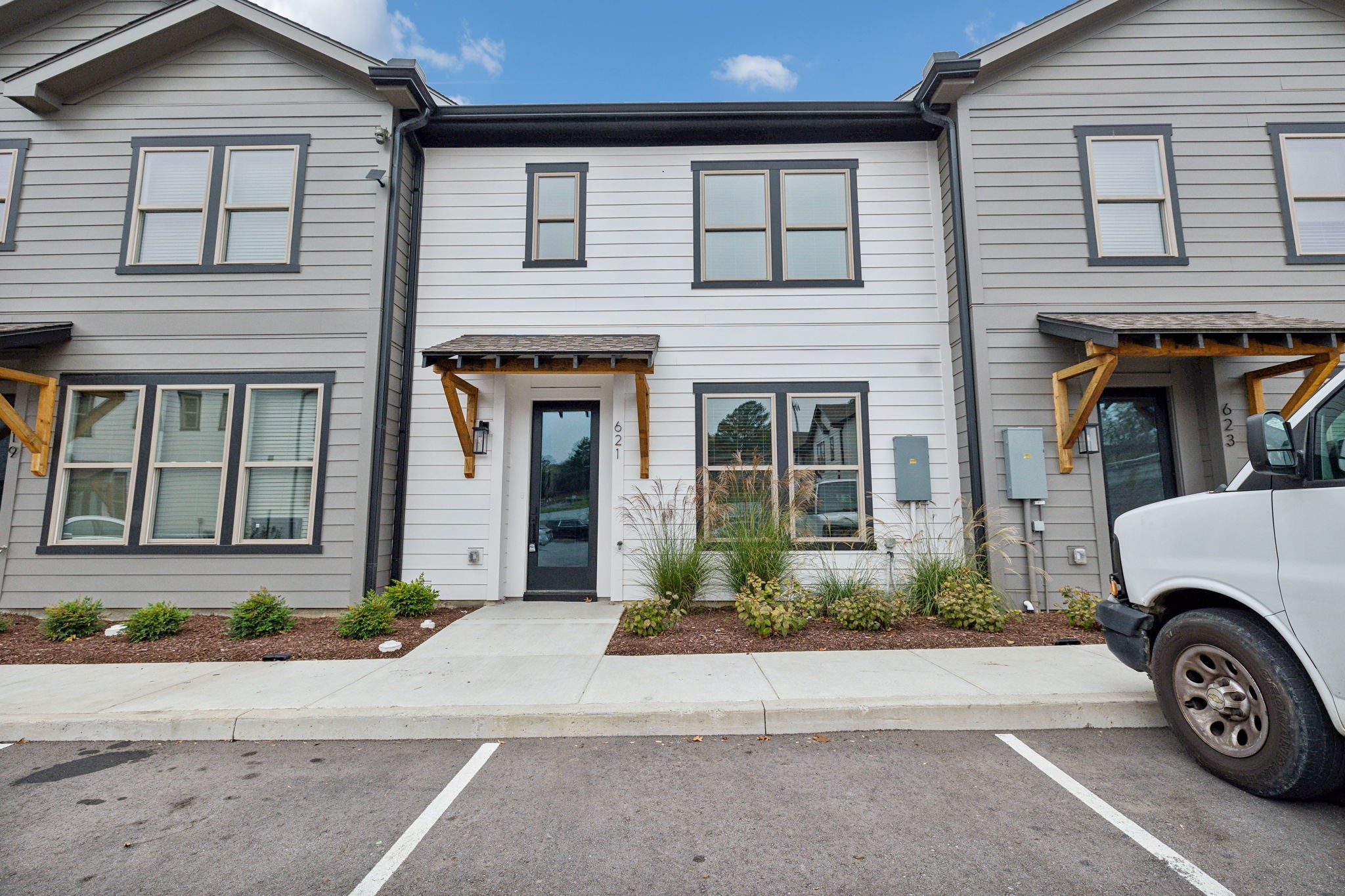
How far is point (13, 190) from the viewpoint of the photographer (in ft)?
22.4

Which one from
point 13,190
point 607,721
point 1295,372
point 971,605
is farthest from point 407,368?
point 1295,372

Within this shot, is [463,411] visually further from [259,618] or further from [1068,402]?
[1068,402]

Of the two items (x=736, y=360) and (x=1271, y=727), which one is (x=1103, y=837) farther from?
(x=736, y=360)

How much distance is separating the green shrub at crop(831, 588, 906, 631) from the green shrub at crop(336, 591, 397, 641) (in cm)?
429

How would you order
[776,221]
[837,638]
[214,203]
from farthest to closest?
[776,221] → [214,203] → [837,638]

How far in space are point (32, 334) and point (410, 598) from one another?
188 inches

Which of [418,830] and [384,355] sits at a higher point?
[384,355]

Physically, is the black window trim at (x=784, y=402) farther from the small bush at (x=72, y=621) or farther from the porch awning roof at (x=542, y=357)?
the small bush at (x=72, y=621)

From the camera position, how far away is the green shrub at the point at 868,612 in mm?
5422

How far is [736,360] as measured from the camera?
707cm

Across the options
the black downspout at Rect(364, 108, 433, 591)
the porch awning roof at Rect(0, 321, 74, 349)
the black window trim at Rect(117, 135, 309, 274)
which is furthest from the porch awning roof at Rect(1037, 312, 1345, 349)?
the porch awning roof at Rect(0, 321, 74, 349)

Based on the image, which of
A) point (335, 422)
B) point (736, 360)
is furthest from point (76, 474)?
point (736, 360)

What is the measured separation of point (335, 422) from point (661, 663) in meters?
4.57

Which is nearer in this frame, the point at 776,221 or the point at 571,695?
the point at 571,695
